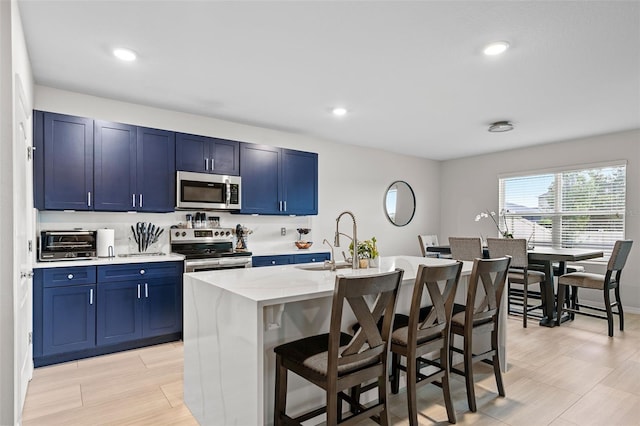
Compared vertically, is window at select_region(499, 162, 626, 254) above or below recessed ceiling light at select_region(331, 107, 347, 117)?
below

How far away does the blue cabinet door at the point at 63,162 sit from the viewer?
128 inches

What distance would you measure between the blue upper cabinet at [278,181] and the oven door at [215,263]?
677 millimetres

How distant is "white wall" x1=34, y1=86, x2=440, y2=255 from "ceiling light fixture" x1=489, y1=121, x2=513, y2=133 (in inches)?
82.2

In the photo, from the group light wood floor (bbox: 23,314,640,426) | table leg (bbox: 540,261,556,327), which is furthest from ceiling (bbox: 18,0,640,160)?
light wood floor (bbox: 23,314,640,426)

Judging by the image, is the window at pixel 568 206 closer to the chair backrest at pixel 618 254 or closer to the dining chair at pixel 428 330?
the chair backrest at pixel 618 254

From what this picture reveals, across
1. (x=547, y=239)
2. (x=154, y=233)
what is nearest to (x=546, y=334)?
(x=547, y=239)

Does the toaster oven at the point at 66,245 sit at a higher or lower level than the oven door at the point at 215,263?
higher

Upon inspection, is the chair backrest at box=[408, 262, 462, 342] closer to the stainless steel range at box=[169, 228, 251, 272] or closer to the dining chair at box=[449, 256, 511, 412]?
the dining chair at box=[449, 256, 511, 412]

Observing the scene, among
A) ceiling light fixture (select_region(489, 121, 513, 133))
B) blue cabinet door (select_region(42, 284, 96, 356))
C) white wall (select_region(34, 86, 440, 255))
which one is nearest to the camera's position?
blue cabinet door (select_region(42, 284, 96, 356))

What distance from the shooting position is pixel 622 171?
16.8 ft

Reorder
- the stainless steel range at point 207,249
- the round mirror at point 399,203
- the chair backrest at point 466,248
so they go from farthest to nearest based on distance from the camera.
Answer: the round mirror at point 399,203 < the chair backrest at point 466,248 < the stainless steel range at point 207,249

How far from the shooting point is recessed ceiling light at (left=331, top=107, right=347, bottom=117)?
418 cm

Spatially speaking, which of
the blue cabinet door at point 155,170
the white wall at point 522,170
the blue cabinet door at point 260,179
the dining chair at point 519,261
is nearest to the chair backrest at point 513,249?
the dining chair at point 519,261

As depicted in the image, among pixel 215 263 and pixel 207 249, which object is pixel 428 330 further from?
pixel 207 249
